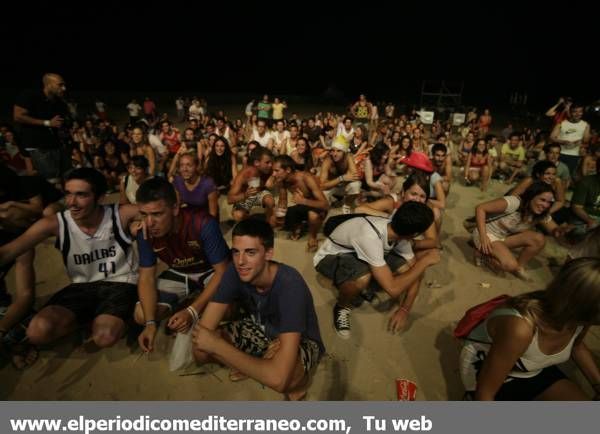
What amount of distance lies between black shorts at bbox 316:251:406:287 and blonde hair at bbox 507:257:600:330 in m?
1.32

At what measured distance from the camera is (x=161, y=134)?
846cm

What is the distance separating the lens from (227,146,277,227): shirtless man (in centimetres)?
473

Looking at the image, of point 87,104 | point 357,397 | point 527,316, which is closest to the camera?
point 527,316

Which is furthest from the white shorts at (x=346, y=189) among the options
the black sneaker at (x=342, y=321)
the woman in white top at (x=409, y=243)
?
the black sneaker at (x=342, y=321)

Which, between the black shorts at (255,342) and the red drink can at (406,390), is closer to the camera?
the black shorts at (255,342)

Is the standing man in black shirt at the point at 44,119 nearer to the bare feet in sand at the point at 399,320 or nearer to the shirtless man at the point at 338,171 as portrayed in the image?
the shirtless man at the point at 338,171

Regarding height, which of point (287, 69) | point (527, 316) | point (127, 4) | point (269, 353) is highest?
point (127, 4)

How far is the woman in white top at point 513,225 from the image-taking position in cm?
353

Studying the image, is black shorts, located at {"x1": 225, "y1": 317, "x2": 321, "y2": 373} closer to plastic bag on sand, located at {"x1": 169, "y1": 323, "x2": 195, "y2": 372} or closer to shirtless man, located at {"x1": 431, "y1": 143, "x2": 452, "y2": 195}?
plastic bag on sand, located at {"x1": 169, "y1": 323, "x2": 195, "y2": 372}

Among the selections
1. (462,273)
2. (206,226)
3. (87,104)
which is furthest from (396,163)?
(87,104)

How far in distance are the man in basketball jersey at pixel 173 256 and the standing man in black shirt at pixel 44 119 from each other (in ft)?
9.96

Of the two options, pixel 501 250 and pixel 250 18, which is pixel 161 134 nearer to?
pixel 501 250

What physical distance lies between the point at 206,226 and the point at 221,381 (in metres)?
1.30

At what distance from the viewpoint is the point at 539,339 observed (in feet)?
5.90
